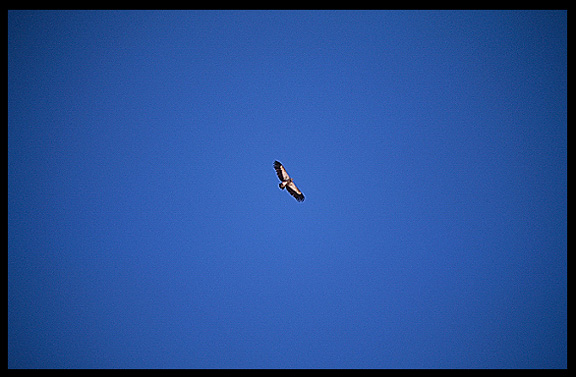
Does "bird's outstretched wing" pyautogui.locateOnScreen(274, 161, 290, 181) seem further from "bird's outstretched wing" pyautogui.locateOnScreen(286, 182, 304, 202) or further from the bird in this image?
"bird's outstretched wing" pyautogui.locateOnScreen(286, 182, 304, 202)

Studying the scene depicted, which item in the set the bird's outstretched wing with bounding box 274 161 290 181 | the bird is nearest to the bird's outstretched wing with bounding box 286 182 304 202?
the bird

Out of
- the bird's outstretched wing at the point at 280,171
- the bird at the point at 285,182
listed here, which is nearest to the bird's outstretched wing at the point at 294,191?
the bird at the point at 285,182

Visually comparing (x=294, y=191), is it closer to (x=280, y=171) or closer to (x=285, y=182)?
(x=285, y=182)

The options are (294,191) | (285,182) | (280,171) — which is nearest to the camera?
(285,182)

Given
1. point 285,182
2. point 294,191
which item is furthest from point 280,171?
point 294,191

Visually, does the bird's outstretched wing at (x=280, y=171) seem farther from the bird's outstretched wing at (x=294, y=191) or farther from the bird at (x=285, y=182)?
the bird's outstretched wing at (x=294, y=191)

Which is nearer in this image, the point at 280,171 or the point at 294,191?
the point at 280,171

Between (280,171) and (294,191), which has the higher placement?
(280,171)
